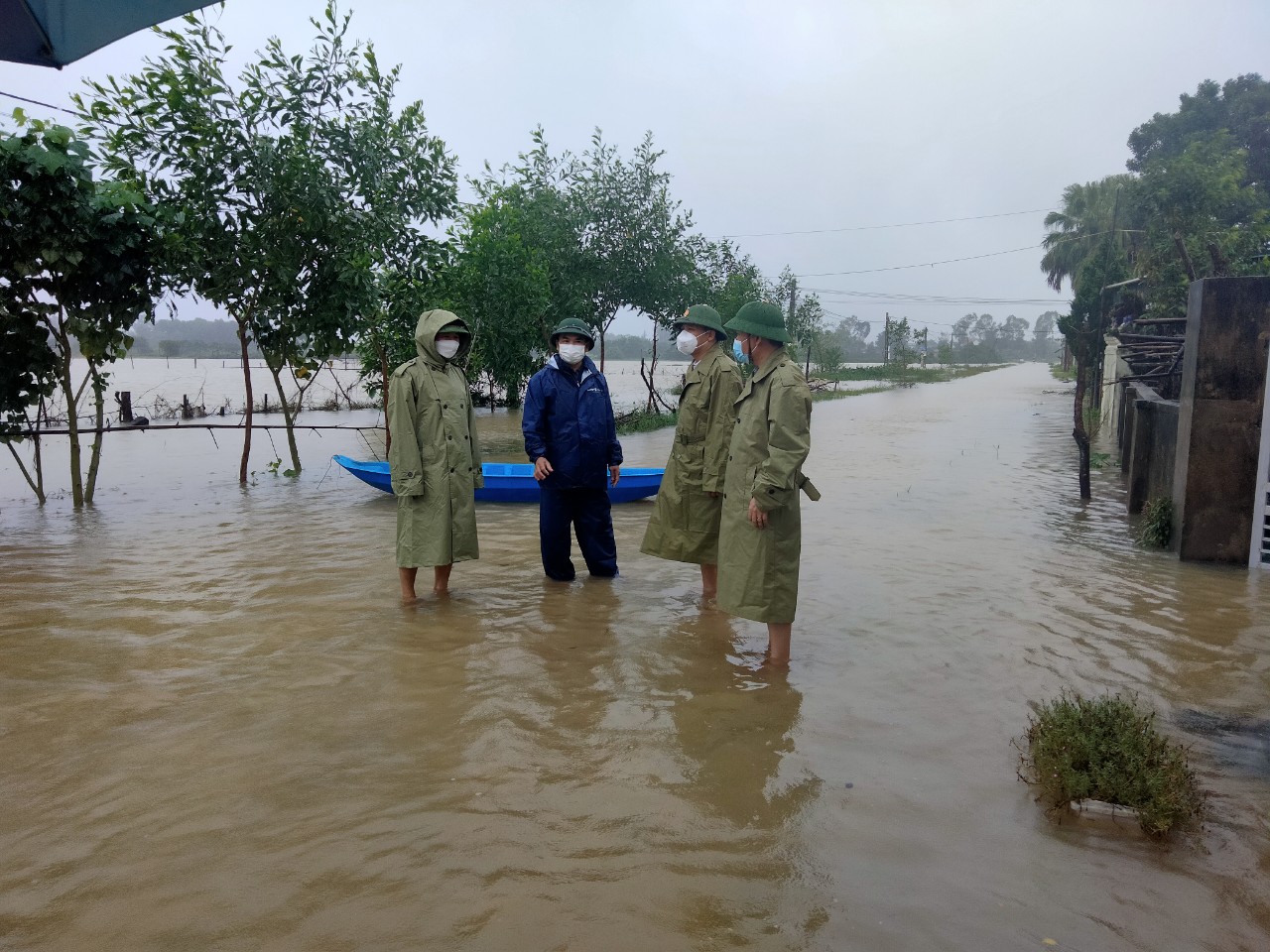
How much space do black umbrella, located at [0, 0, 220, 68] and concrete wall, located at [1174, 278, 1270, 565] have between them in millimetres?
7403

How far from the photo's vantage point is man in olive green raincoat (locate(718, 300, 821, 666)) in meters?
4.60

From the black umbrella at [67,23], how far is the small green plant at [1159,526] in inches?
326

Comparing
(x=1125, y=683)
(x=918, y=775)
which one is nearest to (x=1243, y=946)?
(x=918, y=775)

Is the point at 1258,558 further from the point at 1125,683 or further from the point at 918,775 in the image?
the point at 918,775

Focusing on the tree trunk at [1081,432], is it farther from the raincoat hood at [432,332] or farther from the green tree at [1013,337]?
the green tree at [1013,337]

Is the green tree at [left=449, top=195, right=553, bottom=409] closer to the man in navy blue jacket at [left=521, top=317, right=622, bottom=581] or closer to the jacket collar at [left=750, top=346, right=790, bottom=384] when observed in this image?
the man in navy blue jacket at [left=521, top=317, right=622, bottom=581]

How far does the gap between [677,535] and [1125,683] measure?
8.88ft

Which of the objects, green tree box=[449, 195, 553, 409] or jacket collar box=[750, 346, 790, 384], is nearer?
jacket collar box=[750, 346, 790, 384]

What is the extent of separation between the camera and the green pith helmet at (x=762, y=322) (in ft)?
16.1

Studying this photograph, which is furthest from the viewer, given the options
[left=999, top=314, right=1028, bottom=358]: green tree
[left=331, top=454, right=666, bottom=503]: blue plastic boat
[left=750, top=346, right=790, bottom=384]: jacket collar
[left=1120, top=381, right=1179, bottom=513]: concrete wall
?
[left=999, top=314, right=1028, bottom=358]: green tree

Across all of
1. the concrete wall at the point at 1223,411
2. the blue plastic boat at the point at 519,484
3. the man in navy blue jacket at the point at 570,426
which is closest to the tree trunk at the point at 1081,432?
the concrete wall at the point at 1223,411

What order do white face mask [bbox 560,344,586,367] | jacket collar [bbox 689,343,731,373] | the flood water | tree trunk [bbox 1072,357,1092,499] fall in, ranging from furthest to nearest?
tree trunk [bbox 1072,357,1092,499]
white face mask [bbox 560,344,586,367]
jacket collar [bbox 689,343,731,373]
the flood water

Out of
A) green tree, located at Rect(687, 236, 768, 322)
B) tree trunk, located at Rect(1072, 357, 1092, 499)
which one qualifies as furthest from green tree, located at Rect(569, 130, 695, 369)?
tree trunk, located at Rect(1072, 357, 1092, 499)

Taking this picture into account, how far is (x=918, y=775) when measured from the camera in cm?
373
